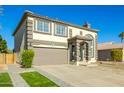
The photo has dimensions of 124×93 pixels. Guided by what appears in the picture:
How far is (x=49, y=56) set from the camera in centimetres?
2484

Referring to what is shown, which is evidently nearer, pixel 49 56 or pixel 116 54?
pixel 49 56

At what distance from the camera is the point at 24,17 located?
77.7 ft

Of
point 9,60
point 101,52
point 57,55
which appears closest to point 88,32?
point 57,55

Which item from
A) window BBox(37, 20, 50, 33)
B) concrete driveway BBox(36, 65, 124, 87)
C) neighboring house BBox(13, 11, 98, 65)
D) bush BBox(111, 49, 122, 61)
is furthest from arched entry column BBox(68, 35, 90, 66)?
bush BBox(111, 49, 122, 61)

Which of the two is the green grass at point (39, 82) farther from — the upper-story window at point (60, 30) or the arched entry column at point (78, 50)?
the arched entry column at point (78, 50)

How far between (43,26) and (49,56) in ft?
13.5

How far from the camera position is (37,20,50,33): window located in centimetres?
2348

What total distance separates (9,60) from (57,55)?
8123 mm

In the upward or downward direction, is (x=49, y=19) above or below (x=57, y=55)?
above

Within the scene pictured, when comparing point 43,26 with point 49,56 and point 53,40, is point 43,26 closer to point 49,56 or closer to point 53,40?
point 53,40

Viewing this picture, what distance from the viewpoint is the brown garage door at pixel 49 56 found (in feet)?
76.5

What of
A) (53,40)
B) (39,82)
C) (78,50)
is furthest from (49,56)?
(39,82)
